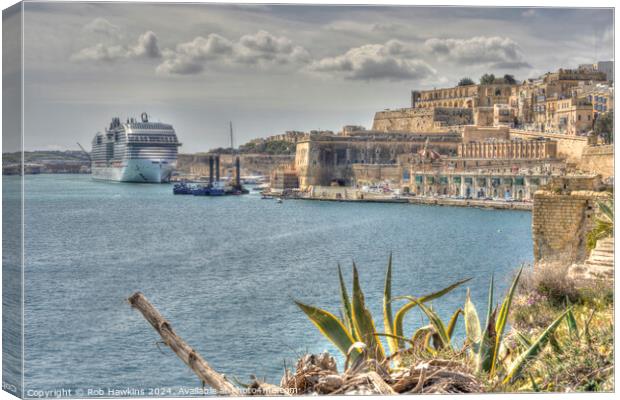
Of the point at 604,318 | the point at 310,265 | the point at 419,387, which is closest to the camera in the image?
the point at 419,387

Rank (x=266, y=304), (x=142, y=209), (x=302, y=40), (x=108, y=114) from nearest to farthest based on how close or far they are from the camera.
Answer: (x=302, y=40)
(x=108, y=114)
(x=266, y=304)
(x=142, y=209)

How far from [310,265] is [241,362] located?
181 inches

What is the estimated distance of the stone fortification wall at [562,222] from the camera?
239 inches

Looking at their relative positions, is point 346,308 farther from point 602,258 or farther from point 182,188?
point 182,188

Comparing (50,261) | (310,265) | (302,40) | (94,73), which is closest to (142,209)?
(310,265)

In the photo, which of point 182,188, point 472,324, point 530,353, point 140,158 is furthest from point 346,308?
point 182,188

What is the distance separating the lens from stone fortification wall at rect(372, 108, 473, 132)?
48.3 feet

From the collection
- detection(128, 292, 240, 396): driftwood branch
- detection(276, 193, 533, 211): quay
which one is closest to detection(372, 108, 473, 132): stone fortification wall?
detection(276, 193, 533, 211): quay

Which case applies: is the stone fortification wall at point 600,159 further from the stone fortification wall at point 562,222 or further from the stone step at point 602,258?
the stone step at point 602,258

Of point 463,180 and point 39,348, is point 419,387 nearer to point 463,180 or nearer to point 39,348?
point 39,348

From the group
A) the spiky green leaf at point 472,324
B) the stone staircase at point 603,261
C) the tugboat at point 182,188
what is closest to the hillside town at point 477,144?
the stone staircase at point 603,261

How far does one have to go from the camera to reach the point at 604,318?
3.96 meters

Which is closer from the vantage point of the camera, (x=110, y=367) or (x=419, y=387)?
(x=419, y=387)

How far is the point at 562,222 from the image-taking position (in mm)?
6266
